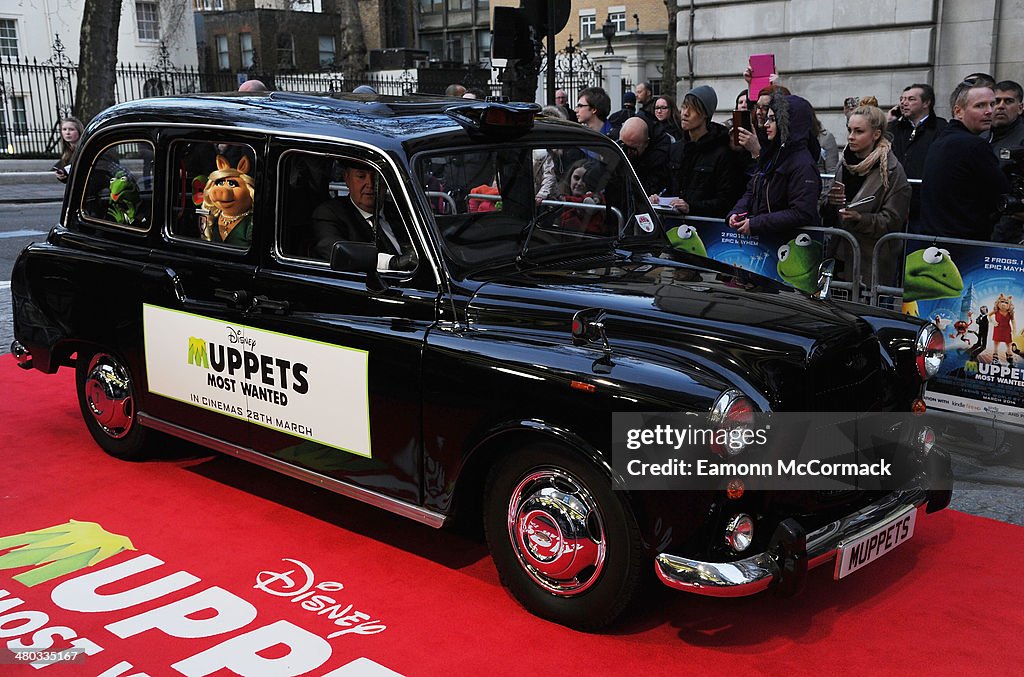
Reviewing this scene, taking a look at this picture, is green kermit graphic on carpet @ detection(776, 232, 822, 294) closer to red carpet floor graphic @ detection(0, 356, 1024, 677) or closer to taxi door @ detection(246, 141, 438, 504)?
red carpet floor graphic @ detection(0, 356, 1024, 677)

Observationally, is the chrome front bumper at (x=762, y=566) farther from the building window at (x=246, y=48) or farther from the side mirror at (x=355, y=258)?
the building window at (x=246, y=48)

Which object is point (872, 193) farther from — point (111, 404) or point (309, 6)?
point (309, 6)

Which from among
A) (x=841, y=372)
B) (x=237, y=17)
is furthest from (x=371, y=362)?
(x=237, y=17)

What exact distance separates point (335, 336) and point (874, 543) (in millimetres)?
2498

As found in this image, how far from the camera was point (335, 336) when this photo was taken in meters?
4.88

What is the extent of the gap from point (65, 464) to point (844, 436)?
4.56 meters

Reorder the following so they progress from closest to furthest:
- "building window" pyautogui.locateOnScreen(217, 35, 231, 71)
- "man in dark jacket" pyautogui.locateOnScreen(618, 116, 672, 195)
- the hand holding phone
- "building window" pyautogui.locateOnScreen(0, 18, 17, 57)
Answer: the hand holding phone
"man in dark jacket" pyautogui.locateOnScreen(618, 116, 672, 195)
"building window" pyautogui.locateOnScreen(0, 18, 17, 57)
"building window" pyautogui.locateOnScreen(217, 35, 231, 71)

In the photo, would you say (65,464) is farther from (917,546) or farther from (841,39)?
(841,39)

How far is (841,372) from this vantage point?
4285mm

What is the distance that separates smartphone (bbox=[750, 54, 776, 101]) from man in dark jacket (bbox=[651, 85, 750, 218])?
670cm

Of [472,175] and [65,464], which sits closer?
[472,175]

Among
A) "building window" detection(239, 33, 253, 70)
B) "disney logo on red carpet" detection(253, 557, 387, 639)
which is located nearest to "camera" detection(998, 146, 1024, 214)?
"disney logo on red carpet" detection(253, 557, 387, 639)

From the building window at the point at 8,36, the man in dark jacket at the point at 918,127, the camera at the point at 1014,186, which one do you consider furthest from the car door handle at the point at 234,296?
the building window at the point at 8,36

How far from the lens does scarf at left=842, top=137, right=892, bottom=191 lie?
722 cm
